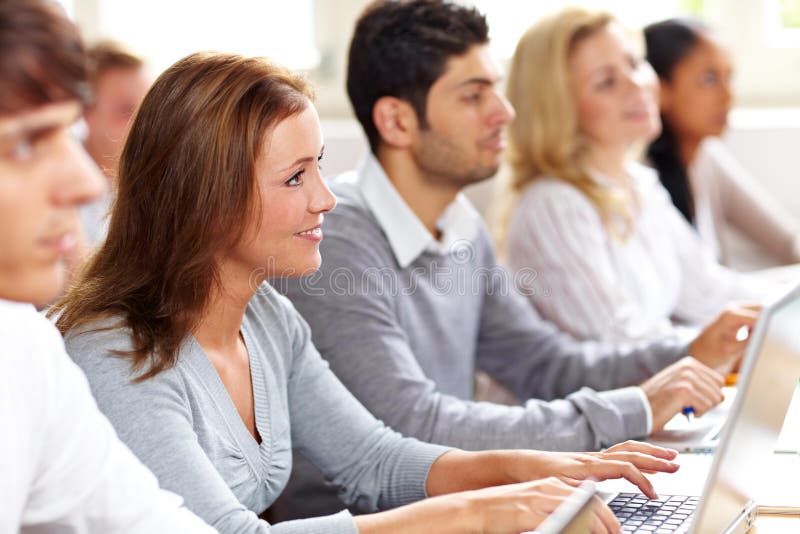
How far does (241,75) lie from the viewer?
115 cm

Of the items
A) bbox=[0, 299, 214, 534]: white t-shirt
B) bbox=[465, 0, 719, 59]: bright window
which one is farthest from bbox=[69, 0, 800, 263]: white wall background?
bbox=[0, 299, 214, 534]: white t-shirt

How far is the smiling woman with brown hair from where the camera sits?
103cm

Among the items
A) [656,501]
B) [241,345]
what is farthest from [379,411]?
[656,501]

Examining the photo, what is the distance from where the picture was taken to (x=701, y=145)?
3010mm

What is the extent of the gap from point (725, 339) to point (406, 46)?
749 mm

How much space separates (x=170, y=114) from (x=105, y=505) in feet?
1.59

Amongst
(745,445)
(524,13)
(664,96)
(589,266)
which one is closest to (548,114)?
(589,266)

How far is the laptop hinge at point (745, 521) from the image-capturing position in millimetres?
1006

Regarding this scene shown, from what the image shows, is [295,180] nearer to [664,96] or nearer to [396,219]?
[396,219]

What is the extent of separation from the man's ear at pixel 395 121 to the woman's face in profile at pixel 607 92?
2.09 ft

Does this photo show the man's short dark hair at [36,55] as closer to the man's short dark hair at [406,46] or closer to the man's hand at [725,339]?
the man's short dark hair at [406,46]

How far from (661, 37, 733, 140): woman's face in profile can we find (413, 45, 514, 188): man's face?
125 cm

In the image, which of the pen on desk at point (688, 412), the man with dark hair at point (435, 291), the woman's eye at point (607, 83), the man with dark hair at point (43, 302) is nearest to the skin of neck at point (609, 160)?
the woman's eye at point (607, 83)

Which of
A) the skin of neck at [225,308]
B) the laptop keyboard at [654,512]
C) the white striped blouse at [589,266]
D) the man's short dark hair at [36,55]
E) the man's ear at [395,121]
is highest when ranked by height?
the man's short dark hair at [36,55]
